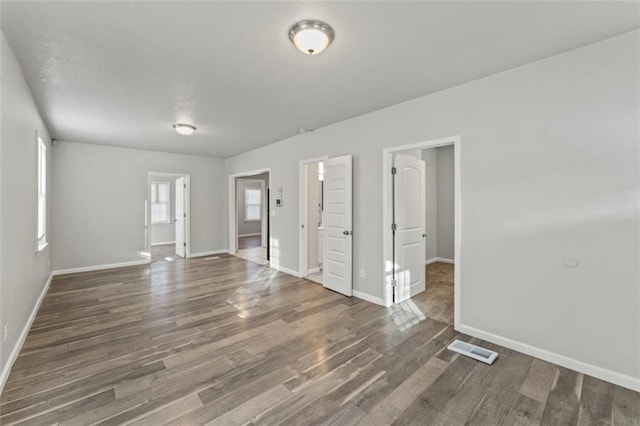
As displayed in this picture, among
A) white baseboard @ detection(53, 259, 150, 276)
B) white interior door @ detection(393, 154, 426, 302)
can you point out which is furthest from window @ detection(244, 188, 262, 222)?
white interior door @ detection(393, 154, 426, 302)

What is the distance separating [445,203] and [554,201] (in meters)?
4.39

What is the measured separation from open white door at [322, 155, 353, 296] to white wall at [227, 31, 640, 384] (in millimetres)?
1284

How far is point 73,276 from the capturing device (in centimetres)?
541

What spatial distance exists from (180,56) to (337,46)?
4.42 feet

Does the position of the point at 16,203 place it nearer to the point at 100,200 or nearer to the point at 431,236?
the point at 100,200

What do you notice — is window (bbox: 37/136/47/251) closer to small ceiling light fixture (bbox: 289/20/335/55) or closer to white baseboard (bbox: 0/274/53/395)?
white baseboard (bbox: 0/274/53/395)

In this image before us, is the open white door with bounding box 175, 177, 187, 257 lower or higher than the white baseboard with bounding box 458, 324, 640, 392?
higher

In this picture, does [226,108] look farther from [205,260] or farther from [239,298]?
[205,260]

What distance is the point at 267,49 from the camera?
7.66ft

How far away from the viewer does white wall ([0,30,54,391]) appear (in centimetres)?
220

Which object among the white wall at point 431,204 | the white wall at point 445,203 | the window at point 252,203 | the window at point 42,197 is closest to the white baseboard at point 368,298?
the white wall at point 431,204

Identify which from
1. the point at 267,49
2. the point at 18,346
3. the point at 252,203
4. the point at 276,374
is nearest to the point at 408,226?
the point at 276,374

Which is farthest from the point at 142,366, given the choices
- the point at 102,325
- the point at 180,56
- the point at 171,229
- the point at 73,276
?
the point at 171,229

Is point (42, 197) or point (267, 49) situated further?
point (42, 197)
